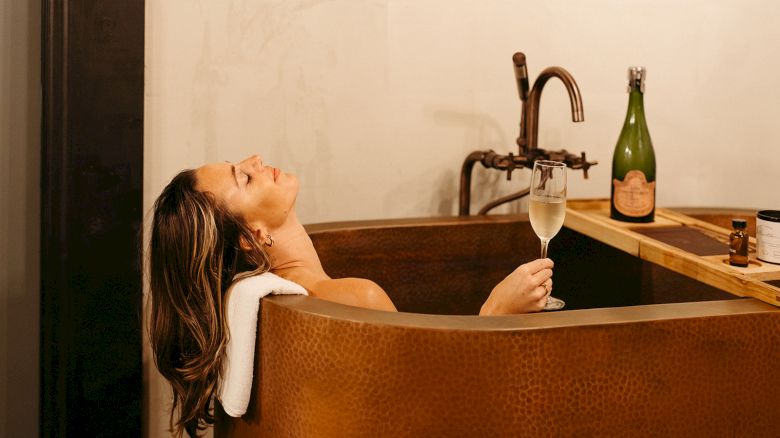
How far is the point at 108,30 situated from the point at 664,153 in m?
1.41

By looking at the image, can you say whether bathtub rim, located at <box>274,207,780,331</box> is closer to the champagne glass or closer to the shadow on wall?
the champagne glass

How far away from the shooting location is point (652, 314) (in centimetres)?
107

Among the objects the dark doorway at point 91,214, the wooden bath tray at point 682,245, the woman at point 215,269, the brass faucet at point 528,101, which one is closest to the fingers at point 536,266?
the woman at point 215,269

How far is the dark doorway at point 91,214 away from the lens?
1.50m

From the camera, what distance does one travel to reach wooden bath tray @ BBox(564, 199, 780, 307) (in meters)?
1.20

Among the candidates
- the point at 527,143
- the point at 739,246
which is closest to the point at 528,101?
the point at 527,143

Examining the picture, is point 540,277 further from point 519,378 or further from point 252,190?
point 252,190

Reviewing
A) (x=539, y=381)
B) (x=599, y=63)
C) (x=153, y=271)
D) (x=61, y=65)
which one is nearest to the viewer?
(x=539, y=381)

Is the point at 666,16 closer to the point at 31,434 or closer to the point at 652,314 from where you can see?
the point at 652,314

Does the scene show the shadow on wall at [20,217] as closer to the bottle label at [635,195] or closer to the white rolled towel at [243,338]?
the white rolled towel at [243,338]

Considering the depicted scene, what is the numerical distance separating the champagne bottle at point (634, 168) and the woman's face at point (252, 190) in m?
0.69

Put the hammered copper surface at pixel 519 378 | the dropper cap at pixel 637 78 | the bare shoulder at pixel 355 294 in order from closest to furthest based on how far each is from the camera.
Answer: the hammered copper surface at pixel 519 378
the bare shoulder at pixel 355 294
the dropper cap at pixel 637 78

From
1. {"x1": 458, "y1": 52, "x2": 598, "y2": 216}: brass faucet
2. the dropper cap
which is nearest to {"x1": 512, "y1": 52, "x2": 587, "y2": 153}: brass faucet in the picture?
{"x1": 458, "y1": 52, "x2": 598, "y2": 216}: brass faucet

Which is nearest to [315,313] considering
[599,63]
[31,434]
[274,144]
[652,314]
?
[652,314]
